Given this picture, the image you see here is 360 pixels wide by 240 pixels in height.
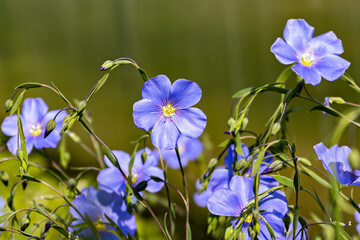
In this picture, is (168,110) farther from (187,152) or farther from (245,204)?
(187,152)

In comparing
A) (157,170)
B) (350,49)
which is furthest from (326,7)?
(157,170)

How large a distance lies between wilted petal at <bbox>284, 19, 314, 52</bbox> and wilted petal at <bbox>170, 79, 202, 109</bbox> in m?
0.15

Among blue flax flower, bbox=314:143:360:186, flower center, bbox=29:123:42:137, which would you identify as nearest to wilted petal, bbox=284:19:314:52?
blue flax flower, bbox=314:143:360:186

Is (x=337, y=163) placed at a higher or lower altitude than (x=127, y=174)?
higher

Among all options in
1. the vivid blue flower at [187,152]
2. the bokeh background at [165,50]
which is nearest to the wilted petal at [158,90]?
the vivid blue flower at [187,152]

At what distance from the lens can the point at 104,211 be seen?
66cm

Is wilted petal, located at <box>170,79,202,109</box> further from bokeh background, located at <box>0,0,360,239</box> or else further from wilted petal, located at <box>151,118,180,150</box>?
bokeh background, located at <box>0,0,360,239</box>

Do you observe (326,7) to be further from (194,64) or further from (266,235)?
(266,235)

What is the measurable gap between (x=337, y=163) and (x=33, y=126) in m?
0.47

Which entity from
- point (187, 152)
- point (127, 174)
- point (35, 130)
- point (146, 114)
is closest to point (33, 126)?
point (35, 130)

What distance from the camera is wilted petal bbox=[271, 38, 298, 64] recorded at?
568mm

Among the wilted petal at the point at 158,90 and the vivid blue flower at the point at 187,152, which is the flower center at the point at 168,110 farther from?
the vivid blue flower at the point at 187,152

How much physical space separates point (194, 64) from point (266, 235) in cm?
205

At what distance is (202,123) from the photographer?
55cm
